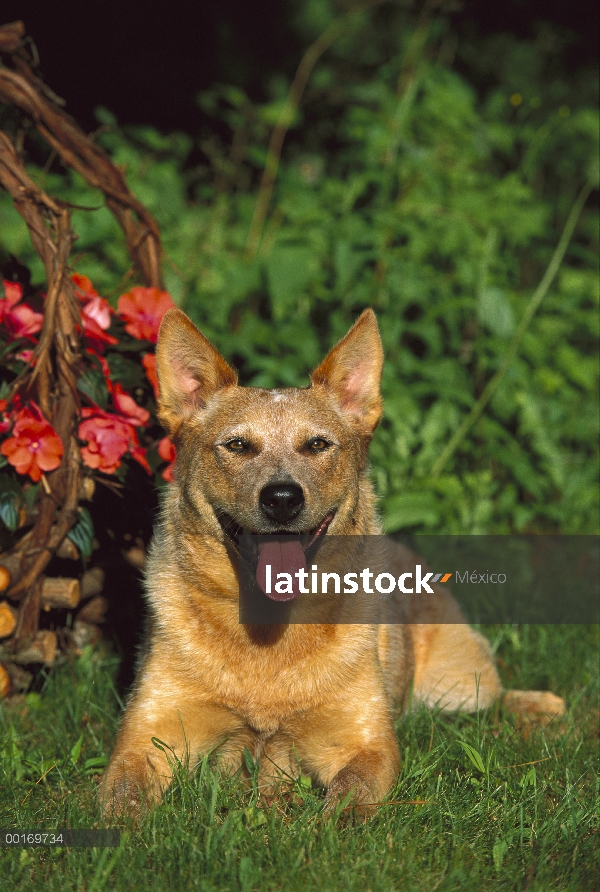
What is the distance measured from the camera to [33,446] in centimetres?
326

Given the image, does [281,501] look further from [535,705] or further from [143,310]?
[535,705]

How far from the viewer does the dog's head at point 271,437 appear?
2.91 meters

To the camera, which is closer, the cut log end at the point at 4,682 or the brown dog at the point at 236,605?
the brown dog at the point at 236,605

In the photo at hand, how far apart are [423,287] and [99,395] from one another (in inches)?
90.3

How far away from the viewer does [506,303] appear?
509 centimetres

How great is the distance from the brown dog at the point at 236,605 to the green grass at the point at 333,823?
0.12 metres

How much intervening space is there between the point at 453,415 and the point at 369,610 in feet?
6.52

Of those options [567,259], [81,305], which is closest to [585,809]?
[81,305]

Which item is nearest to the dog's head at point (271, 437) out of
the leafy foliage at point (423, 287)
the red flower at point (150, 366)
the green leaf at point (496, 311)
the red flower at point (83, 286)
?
the red flower at point (150, 366)

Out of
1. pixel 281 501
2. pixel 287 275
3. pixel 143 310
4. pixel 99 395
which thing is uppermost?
pixel 287 275

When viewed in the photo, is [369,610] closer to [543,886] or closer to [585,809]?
[585,809]

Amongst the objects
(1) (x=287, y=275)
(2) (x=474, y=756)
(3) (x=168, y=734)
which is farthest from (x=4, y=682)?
(1) (x=287, y=275)

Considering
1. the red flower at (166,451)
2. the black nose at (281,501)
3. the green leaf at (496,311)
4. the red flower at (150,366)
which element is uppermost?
the green leaf at (496,311)

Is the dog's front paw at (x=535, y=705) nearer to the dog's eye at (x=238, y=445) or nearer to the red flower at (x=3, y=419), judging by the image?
the dog's eye at (x=238, y=445)
